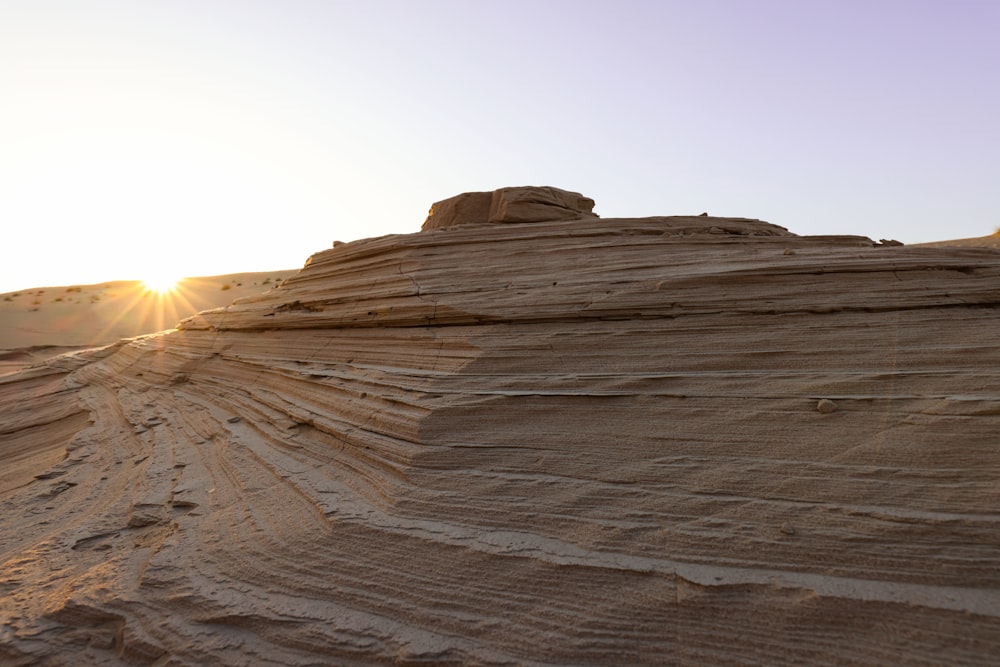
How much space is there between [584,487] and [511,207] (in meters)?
5.82

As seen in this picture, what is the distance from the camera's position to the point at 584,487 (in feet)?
11.7

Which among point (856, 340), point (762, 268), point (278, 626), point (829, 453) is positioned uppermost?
point (762, 268)

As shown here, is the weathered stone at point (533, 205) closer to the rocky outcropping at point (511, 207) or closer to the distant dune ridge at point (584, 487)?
the rocky outcropping at point (511, 207)

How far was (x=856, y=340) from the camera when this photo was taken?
13.6 feet

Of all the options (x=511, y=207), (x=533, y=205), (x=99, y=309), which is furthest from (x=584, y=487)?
(x=99, y=309)

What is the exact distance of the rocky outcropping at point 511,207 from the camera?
869 cm

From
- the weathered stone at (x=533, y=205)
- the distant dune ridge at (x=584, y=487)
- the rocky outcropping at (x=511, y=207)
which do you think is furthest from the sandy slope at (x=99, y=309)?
the distant dune ridge at (x=584, y=487)

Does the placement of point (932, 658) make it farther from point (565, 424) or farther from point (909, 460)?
point (565, 424)

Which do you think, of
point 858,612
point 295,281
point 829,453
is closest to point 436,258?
point 295,281

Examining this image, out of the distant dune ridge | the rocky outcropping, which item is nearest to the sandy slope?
the rocky outcropping

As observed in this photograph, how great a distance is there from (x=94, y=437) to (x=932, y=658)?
342 inches

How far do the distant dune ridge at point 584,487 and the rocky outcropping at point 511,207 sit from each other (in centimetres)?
211

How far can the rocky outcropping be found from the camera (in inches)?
342

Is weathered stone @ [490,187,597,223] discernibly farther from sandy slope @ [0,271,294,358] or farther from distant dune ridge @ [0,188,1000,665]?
sandy slope @ [0,271,294,358]
